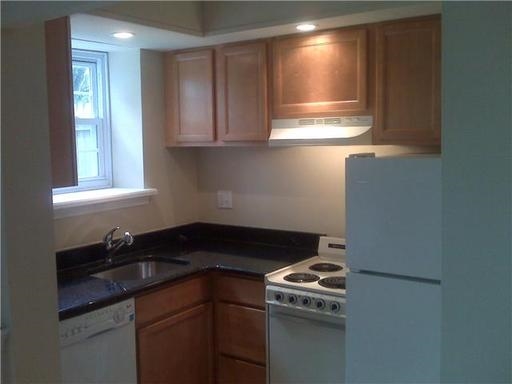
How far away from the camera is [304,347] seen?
2723 millimetres

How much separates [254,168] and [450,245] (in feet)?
7.96

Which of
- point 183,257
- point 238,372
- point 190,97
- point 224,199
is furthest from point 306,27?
point 238,372

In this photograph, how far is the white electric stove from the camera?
261 centimetres

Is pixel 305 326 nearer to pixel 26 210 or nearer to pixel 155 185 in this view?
pixel 155 185

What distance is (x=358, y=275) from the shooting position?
2.41 m

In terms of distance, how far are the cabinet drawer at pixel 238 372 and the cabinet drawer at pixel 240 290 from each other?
0.34 meters

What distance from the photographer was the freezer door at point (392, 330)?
224cm

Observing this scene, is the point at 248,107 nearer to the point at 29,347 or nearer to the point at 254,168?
the point at 254,168

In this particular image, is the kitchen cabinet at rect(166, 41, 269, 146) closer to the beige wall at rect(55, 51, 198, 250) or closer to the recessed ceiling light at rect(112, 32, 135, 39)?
the beige wall at rect(55, 51, 198, 250)

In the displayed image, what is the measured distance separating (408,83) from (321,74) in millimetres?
454

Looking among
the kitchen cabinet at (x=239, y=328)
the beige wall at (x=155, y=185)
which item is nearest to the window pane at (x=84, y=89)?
the beige wall at (x=155, y=185)

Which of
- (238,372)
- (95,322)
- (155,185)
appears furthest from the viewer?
(155,185)

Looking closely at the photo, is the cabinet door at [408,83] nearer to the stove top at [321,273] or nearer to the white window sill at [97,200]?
the stove top at [321,273]

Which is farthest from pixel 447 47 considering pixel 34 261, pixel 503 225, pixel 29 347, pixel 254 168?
pixel 254 168
